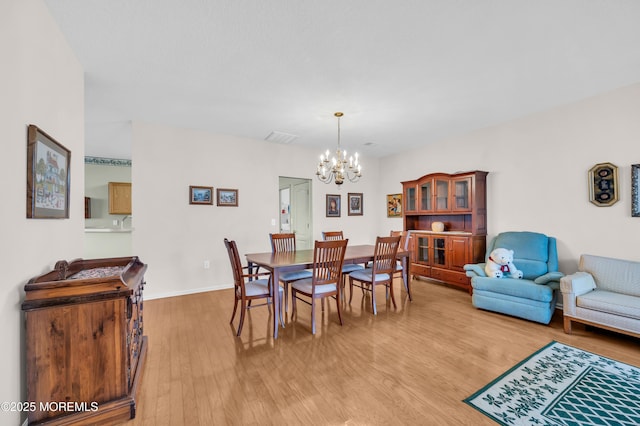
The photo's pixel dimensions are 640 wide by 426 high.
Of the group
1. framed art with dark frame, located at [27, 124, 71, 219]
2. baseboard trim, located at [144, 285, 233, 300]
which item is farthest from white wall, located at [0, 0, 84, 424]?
baseboard trim, located at [144, 285, 233, 300]

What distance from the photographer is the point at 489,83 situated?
2938 mm

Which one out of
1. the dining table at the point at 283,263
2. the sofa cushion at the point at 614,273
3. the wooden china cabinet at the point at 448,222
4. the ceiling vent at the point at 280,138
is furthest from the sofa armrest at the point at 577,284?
the ceiling vent at the point at 280,138

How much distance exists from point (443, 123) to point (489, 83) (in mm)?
1260

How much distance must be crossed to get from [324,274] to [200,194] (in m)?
2.72

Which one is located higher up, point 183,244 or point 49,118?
point 49,118

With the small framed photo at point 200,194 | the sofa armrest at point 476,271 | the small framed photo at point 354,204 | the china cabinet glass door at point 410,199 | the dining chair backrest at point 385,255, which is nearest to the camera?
the dining chair backrest at point 385,255

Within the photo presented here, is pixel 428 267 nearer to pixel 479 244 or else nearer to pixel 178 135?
pixel 479 244

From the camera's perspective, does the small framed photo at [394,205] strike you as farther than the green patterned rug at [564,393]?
Yes

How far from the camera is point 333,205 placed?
19.4ft

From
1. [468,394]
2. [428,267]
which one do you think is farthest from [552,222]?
[468,394]

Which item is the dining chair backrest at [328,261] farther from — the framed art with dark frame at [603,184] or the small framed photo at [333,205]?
the framed art with dark frame at [603,184]

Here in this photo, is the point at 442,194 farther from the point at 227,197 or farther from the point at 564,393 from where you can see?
the point at 227,197

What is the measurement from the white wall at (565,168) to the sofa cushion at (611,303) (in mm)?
675

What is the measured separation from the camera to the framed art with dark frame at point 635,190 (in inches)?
116
